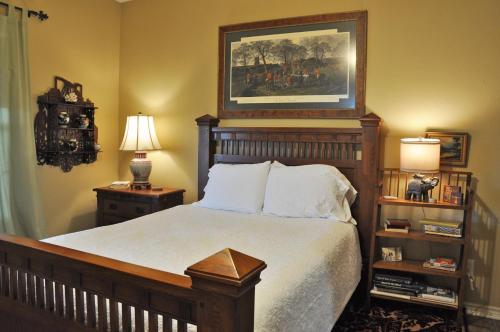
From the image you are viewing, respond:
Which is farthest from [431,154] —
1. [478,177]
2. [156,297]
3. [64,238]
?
[64,238]

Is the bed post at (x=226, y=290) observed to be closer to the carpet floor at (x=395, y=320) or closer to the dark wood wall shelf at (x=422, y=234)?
the carpet floor at (x=395, y=320)

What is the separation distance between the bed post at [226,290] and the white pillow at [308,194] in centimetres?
175

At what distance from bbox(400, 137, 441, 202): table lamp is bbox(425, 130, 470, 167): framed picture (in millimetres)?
153

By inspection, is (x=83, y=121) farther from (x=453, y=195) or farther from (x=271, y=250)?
(x=453, y=195)

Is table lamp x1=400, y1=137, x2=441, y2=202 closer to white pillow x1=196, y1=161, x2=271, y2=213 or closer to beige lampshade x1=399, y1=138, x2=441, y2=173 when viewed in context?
beige lampshade x1=399, y1=138, x2=441, y2=173

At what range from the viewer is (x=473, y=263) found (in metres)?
2.83

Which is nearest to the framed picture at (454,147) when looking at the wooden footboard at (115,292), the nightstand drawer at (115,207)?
the wooden footboard at (115,292)

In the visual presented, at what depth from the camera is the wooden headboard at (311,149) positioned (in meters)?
2.98

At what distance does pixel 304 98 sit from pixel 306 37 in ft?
1.65

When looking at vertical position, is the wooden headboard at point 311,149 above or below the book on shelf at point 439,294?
above

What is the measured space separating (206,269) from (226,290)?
8 cm

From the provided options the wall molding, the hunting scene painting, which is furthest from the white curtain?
the wall molding

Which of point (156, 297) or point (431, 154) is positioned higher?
point (431, 154)

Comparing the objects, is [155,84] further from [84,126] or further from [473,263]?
[473,263]
